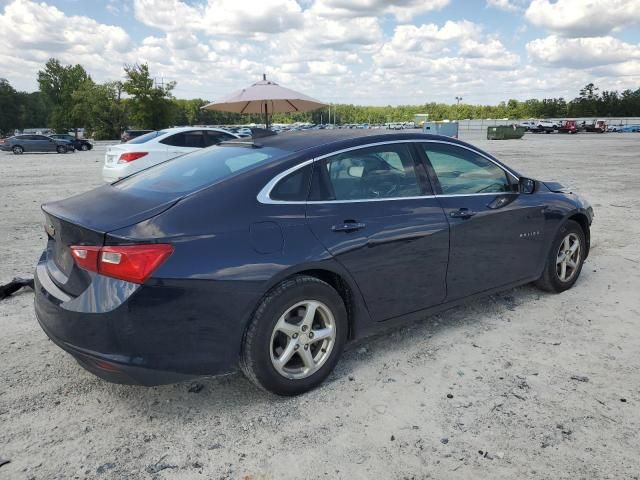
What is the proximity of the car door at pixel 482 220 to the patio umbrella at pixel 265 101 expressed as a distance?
9916 mm

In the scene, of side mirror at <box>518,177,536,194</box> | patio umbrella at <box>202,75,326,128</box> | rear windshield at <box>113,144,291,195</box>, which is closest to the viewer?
rear windshield at <box>113,144,291,195</box>

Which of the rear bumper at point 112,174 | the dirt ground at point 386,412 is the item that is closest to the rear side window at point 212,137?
the rear bumper at point 112,174

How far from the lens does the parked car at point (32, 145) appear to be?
111 ft

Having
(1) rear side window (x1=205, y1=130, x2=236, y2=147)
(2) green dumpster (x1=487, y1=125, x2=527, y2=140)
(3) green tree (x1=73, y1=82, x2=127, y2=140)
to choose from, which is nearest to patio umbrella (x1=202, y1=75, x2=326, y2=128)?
(1) rear side window (x1=205, y1=130, x2=236, y2=147)

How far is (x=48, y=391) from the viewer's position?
10.7 ft

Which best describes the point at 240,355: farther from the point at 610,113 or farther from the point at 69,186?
the point at 610,113

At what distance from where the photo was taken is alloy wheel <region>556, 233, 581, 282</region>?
4.86 meters

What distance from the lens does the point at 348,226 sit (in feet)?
10.8

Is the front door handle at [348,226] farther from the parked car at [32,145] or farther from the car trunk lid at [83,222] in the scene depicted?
the parked car at [32,145]

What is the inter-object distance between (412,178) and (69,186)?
41.3ft

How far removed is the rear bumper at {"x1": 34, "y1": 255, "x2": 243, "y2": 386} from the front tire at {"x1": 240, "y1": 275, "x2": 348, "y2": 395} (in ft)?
0.50

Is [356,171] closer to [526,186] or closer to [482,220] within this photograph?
[482,220]

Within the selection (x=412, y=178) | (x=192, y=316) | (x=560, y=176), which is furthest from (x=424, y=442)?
(x=560, y=176)

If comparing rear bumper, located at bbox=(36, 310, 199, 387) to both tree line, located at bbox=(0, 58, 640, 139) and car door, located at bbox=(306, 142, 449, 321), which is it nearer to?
car door, located at bbox=(306, 142, 449, 321)
